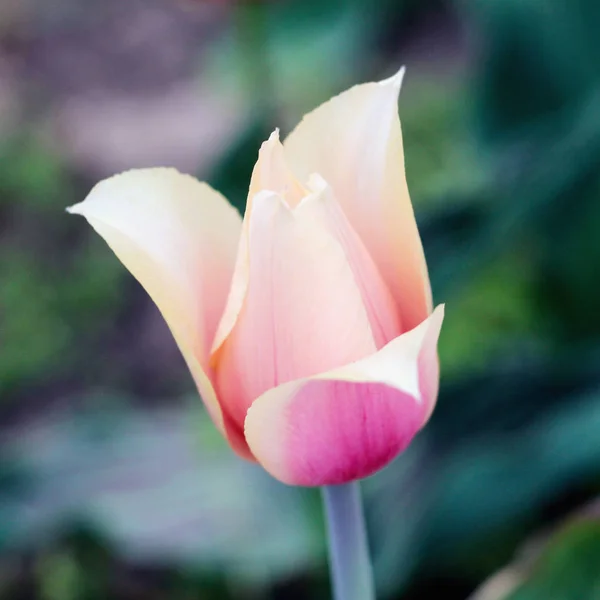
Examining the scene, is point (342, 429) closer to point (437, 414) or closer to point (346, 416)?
point (346, 416)

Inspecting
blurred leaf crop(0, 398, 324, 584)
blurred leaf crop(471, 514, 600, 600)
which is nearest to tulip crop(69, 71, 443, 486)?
blurred leaf crop(471, 514, 600, 600)

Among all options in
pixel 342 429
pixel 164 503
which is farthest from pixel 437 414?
pixel 342 429

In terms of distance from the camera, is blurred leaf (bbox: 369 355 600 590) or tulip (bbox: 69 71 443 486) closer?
tulip (bbox: 69 71 443 486)

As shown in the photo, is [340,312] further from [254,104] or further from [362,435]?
[254,104]

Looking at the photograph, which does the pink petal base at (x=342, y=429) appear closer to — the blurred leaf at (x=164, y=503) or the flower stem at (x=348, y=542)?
the flower stem at (x=348, y=542)

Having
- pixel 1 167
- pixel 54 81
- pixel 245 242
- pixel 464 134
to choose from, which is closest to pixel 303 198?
pixel 245 242

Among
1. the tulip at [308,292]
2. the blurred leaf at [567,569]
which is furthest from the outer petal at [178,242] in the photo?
the blurred leaf at [567,569]

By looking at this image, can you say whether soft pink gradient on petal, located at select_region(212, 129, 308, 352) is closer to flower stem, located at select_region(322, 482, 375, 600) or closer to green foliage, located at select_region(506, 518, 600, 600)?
flower stem, located at select_region(322, 482, 375, 600)
